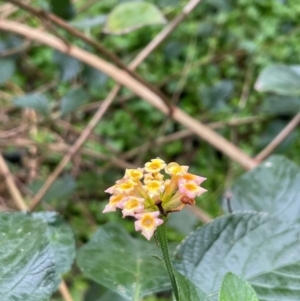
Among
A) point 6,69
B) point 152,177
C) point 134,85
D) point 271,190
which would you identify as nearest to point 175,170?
point 152,177

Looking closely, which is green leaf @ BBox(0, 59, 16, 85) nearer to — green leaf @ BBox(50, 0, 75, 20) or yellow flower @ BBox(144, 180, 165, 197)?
green leaf @ BBox(50, 0, 75, 20)

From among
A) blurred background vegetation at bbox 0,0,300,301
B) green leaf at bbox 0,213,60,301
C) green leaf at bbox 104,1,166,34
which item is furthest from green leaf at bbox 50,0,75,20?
green leaf at bbox 0,213,60,301

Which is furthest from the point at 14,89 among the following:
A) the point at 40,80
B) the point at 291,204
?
the point at 291,204

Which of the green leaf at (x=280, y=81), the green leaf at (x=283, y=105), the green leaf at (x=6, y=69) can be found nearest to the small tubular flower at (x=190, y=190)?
the green leaf at (x=280, y=81)

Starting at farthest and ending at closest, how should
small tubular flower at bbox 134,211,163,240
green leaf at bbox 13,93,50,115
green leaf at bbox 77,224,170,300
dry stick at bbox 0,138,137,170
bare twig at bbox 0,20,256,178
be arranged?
dry stick at bbox 0,138,137,170
green leaf at bbox 13,93,50,115
bare twig at bbox 0,20,256,178
green leaf at bbox 77,224,170,300
small tubular flower at bbox 134,211,163,240

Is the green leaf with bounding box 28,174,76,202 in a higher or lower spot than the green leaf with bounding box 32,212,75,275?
lower

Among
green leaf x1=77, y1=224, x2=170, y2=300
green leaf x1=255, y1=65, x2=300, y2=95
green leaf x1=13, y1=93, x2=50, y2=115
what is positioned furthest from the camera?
green leaf x1=13, y1=93, x2=50, y2=115

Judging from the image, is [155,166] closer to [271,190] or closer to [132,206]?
[132,206]
